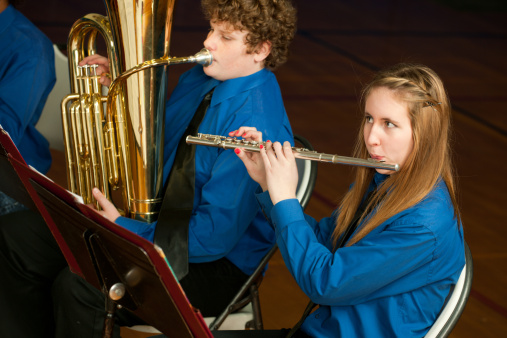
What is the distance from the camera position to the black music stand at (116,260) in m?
1.10

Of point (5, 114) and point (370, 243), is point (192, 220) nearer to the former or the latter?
point (370, 243)

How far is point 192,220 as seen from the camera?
1.68 m

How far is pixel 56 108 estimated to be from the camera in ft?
7.43

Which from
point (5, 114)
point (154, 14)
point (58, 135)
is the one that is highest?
point (154, 14)

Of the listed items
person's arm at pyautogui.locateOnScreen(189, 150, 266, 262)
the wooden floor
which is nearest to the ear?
person's arm at pyautogui.locateOnScreen(189, 150, 266, 262)

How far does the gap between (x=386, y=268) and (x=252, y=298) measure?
581mm

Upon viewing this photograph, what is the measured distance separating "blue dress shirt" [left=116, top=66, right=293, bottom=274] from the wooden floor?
2.16 feet

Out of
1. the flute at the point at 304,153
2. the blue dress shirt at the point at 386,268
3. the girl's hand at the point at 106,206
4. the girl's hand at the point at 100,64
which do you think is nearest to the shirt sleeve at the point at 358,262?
the blue dress shirt at the point at 386,268

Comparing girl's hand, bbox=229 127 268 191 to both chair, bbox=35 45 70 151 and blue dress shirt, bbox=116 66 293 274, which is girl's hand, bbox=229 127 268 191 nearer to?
blue dress shirt, bbox=116 66 293 274

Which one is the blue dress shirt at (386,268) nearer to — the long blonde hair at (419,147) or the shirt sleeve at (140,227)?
the long blonde hair at (419,147)

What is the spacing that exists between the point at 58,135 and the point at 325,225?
42.6 inches

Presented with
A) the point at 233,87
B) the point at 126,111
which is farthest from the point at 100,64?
the point at 233,87

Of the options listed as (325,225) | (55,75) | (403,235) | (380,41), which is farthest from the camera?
(380,41)

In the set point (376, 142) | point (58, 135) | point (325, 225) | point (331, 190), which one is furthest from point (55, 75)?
point (331, 190)
